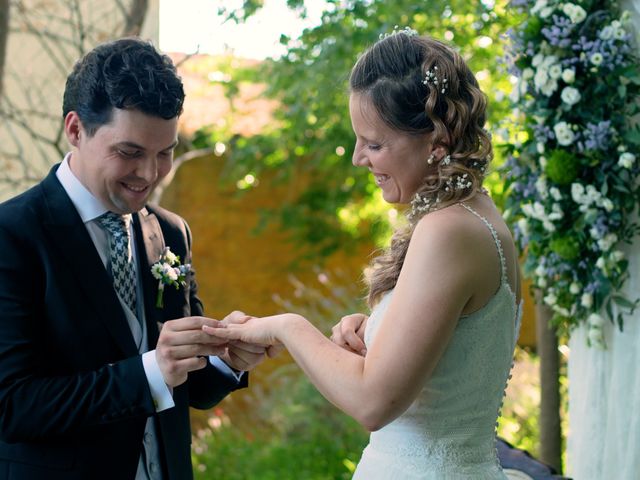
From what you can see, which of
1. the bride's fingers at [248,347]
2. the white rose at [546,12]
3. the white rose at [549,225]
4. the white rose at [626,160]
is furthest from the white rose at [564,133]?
the bride's fingers at [248,347]

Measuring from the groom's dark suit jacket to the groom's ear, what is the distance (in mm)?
133

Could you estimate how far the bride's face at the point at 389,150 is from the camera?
2.29m

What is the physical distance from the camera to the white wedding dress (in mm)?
2287

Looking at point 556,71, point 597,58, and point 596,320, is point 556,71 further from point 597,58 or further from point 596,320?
point 596,320

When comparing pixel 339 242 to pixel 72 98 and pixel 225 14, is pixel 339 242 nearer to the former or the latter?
pixel 225 14

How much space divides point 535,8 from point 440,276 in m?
2.44

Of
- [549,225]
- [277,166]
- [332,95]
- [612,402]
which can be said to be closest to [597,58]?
[549,225]

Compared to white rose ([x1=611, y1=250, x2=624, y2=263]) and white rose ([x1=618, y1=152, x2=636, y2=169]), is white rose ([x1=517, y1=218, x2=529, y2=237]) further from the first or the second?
white rose ([x1=618, y1=152, x2=636, y2=169])

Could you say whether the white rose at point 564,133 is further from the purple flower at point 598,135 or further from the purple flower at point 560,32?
the purple flower at point 560,32

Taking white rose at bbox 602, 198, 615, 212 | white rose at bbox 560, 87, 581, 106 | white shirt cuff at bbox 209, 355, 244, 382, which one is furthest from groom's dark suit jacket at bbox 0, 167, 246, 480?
white rose at bbox 560, 87, 581, 106

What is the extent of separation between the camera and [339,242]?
8.33 m

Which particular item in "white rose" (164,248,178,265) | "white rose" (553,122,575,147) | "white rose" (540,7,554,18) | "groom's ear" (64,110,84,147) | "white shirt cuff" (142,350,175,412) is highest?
"white rose" (540,7,554,18)

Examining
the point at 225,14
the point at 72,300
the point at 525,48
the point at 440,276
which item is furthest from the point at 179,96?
the point at 225,14

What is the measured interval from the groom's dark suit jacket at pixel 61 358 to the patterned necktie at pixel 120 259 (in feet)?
0.43
